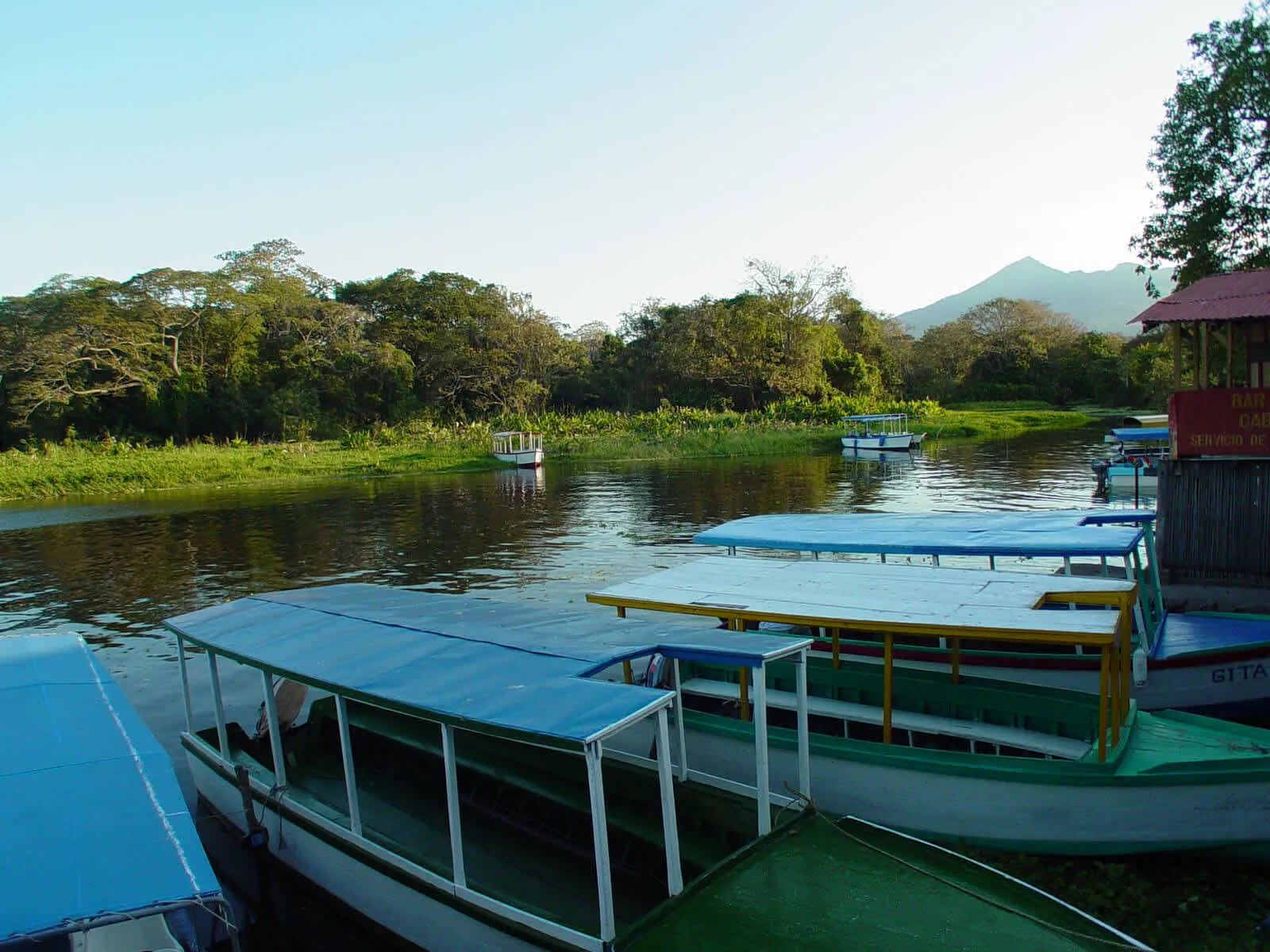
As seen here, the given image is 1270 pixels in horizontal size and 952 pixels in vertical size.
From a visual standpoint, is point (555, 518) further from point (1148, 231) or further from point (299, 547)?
point (1148, 231)

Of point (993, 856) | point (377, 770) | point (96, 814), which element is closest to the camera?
point (96, 814)

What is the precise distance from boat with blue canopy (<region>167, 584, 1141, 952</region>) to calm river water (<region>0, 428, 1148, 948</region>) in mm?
3322

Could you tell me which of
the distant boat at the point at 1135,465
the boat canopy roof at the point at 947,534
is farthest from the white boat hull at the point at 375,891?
the distant boat at the point at 1135,465

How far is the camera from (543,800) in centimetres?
756

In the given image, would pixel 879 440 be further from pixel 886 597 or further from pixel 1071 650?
pixel 886 597

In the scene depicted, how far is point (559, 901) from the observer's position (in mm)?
6383

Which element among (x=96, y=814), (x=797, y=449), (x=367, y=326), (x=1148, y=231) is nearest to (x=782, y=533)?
(x=96, y=814)

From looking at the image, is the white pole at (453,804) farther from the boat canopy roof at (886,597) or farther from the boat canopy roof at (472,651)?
the boat canopy roof at (886,597)

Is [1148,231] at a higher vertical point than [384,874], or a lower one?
higher

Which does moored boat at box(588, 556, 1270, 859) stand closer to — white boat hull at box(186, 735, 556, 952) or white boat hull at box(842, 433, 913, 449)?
white boat hull at box(186, 735, 556, 952)

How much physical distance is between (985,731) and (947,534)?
4.29m

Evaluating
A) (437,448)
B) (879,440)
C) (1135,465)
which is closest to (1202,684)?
(1135,465)

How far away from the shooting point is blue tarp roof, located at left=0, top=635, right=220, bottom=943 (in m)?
4.15

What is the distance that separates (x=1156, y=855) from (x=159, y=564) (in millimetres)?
23097
